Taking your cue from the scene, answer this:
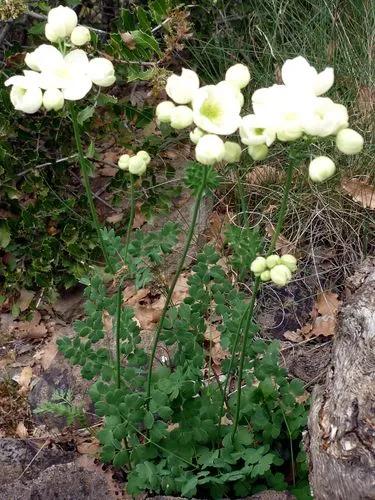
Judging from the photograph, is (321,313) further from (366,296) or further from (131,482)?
(131,482)

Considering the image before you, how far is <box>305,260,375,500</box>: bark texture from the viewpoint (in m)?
1.75

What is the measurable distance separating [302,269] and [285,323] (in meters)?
0.27

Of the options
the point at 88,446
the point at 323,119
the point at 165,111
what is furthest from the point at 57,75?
the point at 88,446

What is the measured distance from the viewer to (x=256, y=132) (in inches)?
63.4

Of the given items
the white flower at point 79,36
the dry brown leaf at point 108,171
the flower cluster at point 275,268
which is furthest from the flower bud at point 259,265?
the dry brown leaf at point 108,171

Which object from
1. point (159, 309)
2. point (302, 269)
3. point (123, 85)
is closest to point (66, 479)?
point (159, 309)

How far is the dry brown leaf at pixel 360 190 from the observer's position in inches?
132

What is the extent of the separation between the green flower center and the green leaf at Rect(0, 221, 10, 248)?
1922 millimetres

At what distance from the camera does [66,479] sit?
2254mm

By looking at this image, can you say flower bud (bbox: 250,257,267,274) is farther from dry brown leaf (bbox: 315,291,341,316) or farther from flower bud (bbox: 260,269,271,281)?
dry brown leaf (bbox: 315,291,341,316)

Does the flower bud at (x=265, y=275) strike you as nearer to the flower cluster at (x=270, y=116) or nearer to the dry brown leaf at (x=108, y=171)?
the flower cluster at (x=270, y=116)

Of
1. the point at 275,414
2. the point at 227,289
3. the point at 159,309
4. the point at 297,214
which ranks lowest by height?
the point at 159,309

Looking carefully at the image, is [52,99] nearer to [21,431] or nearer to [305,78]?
[305,78]

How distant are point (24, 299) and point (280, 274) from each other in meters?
2.07
